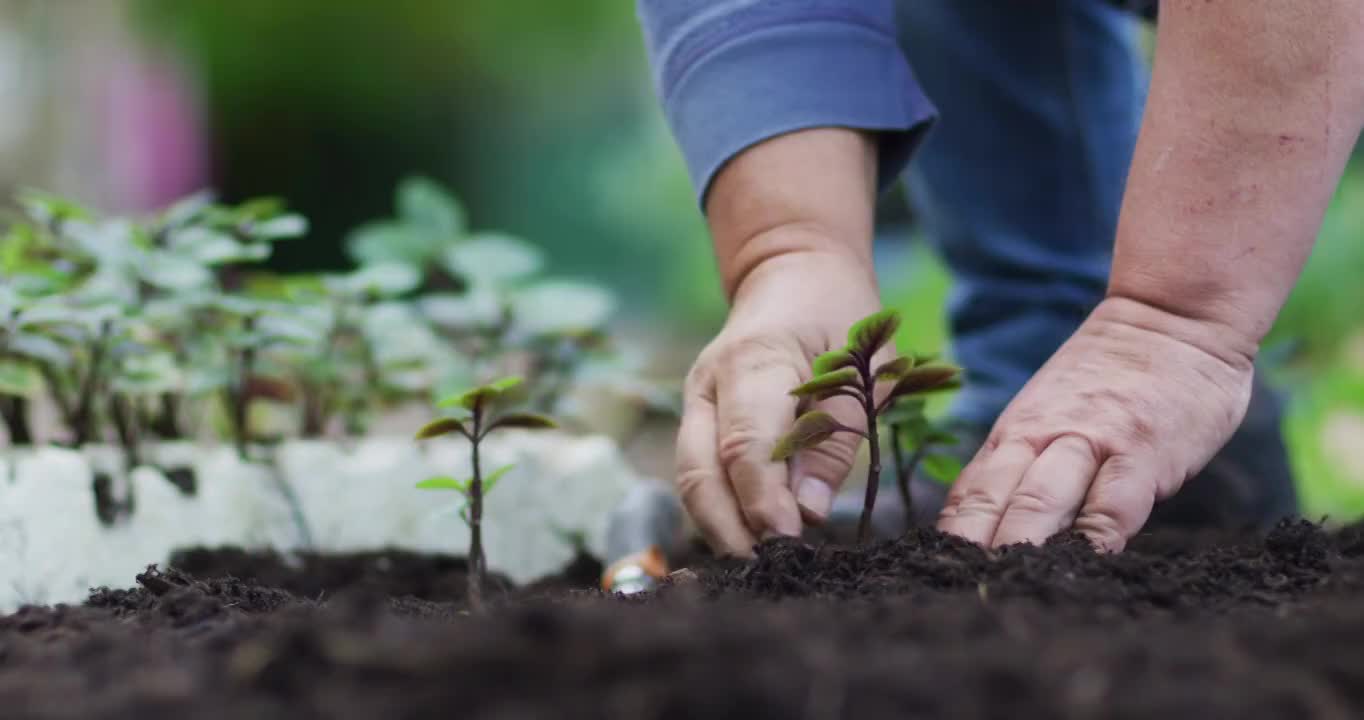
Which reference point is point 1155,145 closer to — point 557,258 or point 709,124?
point 709,124

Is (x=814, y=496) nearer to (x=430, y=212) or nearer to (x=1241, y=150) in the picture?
(x=1241, y=150)

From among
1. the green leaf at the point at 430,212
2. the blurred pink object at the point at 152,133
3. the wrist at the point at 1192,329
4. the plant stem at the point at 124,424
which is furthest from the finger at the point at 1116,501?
the blurred pink object at the point at 152,133

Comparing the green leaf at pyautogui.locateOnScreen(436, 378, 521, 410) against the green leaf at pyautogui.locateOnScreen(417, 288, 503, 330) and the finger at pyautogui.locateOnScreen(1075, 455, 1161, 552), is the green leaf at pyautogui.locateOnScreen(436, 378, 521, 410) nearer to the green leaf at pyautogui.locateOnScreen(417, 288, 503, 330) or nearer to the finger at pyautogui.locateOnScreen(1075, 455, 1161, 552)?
the finger at pyautogui.locateOnScreen(1075, 455, 1161, 552)

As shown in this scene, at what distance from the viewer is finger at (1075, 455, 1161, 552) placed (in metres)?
0.95

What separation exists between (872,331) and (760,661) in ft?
1.56

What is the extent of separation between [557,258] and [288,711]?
5553 millimetres

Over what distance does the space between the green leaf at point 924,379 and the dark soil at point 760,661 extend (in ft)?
0.81

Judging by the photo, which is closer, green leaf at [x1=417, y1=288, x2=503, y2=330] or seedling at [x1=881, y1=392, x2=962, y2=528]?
seedling at [x1=881, y1=392, x2=962, y2=528]

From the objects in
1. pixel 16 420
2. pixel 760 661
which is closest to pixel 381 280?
pixel 16 420

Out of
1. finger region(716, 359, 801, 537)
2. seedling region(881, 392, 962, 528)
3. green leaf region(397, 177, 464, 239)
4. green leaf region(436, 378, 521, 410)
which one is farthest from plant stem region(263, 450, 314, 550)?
seedling region(881, 392, 962, 528)

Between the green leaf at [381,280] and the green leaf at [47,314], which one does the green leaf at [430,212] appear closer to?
the green leaf at [381,280]

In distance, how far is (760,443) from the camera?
1035 millimetres

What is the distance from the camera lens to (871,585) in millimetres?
862

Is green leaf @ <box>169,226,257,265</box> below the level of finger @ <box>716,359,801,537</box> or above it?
above
